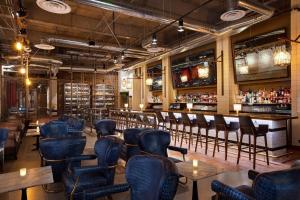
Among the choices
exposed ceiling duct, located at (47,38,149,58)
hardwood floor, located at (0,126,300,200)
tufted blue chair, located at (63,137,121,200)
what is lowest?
hardwood floor, located at (0,126,300,200)

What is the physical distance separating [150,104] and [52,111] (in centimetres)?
550

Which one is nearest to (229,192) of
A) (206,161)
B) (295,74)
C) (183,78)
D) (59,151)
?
(59,151)

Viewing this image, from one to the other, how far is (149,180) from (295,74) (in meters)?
5.34

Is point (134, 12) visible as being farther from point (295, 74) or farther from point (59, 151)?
point (295, 74)

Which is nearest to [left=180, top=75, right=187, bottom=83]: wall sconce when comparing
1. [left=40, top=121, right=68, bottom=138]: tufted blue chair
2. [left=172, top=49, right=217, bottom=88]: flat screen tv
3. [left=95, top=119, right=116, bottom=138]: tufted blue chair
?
[left=172, top=49, right=217, bottom=88]: flat screen tv

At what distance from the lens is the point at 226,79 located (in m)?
7.43

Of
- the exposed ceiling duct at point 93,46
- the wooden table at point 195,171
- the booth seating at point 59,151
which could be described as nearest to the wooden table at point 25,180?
the booth seating at point 59,151

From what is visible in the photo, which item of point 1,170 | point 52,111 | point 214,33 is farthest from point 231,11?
point 52,111

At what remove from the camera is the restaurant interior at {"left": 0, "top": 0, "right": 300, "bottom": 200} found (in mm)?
2268

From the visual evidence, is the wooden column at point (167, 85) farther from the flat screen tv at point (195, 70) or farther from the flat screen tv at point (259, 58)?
the flat screen tv at point (259, 58)

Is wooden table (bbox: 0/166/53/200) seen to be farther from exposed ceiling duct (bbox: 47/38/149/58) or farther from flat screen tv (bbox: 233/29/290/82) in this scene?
flat screen tv (bbox: 233/29/290/82)

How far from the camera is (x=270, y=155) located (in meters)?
5.17

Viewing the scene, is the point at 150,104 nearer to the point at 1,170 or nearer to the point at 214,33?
the point at 214,33

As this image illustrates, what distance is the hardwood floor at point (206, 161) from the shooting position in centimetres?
327
